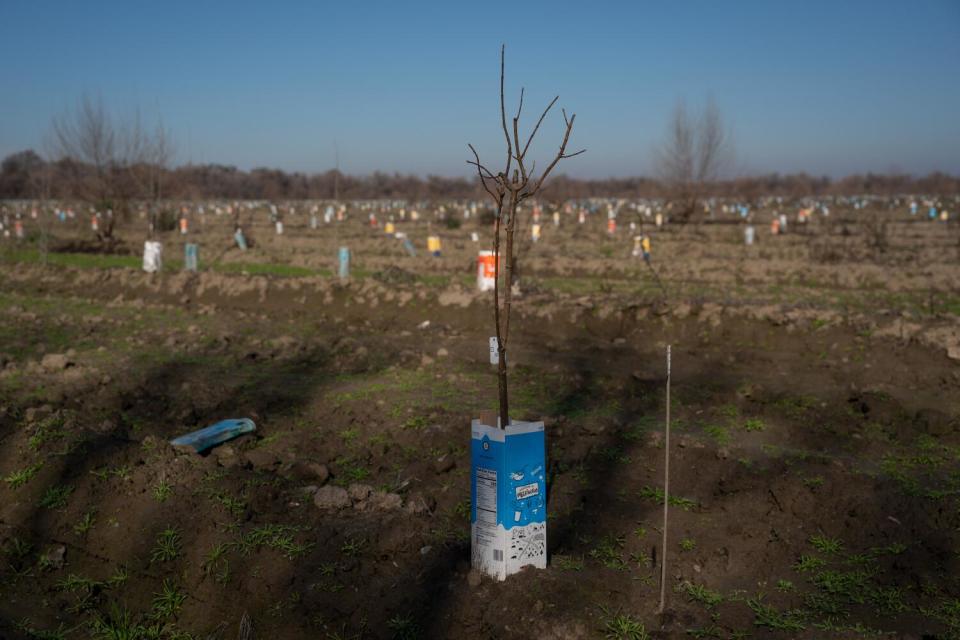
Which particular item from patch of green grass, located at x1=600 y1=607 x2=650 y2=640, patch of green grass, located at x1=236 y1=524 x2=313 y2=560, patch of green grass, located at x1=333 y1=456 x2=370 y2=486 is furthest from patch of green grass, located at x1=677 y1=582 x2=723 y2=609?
patch of green grass, located at x1=333 y1=456 x2=370 y2=486

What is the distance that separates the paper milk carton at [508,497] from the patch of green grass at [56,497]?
2906 millimetres

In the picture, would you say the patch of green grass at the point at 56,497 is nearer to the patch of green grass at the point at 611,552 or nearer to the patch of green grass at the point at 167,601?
the patch of green grass at the point at 167,601

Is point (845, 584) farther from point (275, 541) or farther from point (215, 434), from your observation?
point (215, 434)

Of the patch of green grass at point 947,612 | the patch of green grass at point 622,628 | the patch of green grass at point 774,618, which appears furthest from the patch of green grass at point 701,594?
the patch of green grass at point 947,612

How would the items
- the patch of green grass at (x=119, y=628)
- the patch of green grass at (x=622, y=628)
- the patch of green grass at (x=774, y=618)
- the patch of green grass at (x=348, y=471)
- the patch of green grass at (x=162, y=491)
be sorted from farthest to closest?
the patch of green grass at (x=348, y=471)
the patch of green grass at (x=162, y=491)
the patch of green grass at (x=119, y=628)
the patch of green grass at (x=774, y=618)
the patch of green grass at (x=622, y=628)

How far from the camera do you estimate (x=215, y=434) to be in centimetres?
715

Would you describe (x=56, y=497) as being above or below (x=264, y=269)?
above

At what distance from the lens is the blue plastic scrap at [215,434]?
6.89m

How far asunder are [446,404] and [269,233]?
97.2 feet

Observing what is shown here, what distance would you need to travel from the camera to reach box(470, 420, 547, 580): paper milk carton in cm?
424

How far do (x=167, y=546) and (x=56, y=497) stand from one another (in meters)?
1.11

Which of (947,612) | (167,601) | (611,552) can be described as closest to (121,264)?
(167,601)

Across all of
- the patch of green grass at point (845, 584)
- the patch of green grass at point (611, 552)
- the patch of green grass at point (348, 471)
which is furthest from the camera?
the patch of green grass at point (348, 471)

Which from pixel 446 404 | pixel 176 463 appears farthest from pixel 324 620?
pixel 446 404
